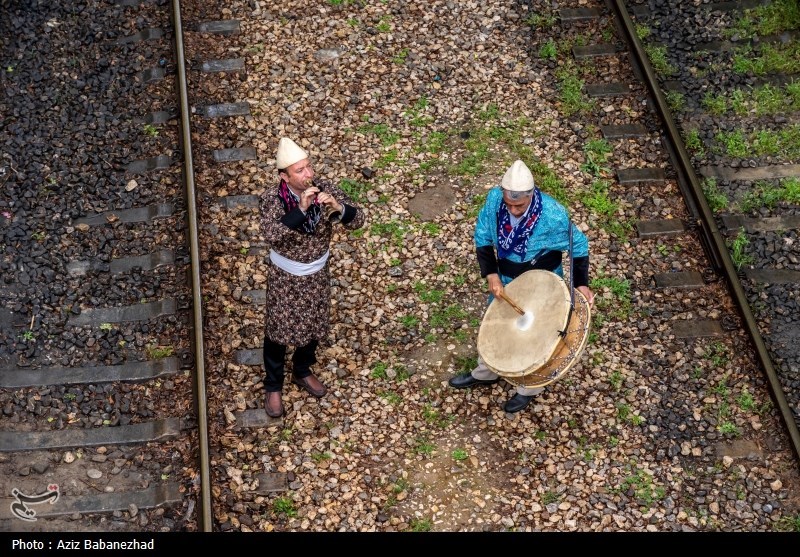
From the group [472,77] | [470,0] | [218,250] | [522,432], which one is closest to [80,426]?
[218,250]

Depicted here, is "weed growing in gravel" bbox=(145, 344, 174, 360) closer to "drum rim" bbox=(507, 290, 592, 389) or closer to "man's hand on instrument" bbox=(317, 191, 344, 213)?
"man's hand on instrument" bbox=(317, 191, 344, 213)

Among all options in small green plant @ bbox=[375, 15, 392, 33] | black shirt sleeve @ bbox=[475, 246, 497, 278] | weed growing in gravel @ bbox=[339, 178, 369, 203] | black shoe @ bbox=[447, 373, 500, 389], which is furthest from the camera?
small green plant @ bbox=[375, 15, 392, 33]

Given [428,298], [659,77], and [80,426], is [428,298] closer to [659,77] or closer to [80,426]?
[80,426]

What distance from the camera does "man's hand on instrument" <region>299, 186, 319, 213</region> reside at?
6.08 m

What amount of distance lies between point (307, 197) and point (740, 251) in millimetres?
3824

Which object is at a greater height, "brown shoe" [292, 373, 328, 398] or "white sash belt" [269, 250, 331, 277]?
"white sash belt" [269, 250, 331, 277]

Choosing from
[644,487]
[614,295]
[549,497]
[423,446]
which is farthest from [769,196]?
[423,446]

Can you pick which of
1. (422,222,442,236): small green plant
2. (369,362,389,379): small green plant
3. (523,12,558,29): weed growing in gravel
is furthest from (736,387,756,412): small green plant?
(523,12,558,29): weed growing in gravel

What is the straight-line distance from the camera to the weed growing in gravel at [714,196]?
8312 millimetres

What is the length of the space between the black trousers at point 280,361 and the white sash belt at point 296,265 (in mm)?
649

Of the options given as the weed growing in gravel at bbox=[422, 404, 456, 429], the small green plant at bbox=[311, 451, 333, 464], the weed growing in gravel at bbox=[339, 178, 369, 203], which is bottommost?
the small green plant at bbox=[311, 451, 333, 464]

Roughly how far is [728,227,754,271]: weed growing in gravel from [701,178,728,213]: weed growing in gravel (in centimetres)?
29

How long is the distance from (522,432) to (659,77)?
3.98 metres

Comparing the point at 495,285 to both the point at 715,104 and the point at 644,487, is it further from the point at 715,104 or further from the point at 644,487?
the point at 715,104
